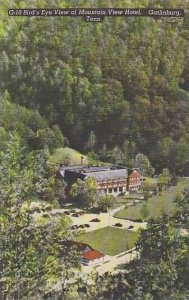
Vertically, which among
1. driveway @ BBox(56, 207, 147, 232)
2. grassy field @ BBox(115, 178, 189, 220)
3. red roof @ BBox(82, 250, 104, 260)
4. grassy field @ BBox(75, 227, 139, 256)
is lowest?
red roof @ BBox(82, 250, 104, 260)

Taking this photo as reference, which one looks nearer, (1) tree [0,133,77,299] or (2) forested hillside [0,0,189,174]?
(2) forested hillside [0,0,189,174]

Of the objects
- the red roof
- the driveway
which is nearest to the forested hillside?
the driveway

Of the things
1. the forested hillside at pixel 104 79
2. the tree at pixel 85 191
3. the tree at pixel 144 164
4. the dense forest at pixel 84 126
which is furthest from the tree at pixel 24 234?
the tree at pixel 144 164

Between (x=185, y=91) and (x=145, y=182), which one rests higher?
(x=185, y=91)

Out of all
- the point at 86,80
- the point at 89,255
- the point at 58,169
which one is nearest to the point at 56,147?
the point at 58,169

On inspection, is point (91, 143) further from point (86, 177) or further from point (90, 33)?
point (90, 33)

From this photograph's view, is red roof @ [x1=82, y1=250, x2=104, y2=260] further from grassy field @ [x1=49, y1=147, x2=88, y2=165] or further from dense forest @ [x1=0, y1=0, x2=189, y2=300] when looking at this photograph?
grassy field @ [x1=49, y1=147, x2=88, y2=165]
